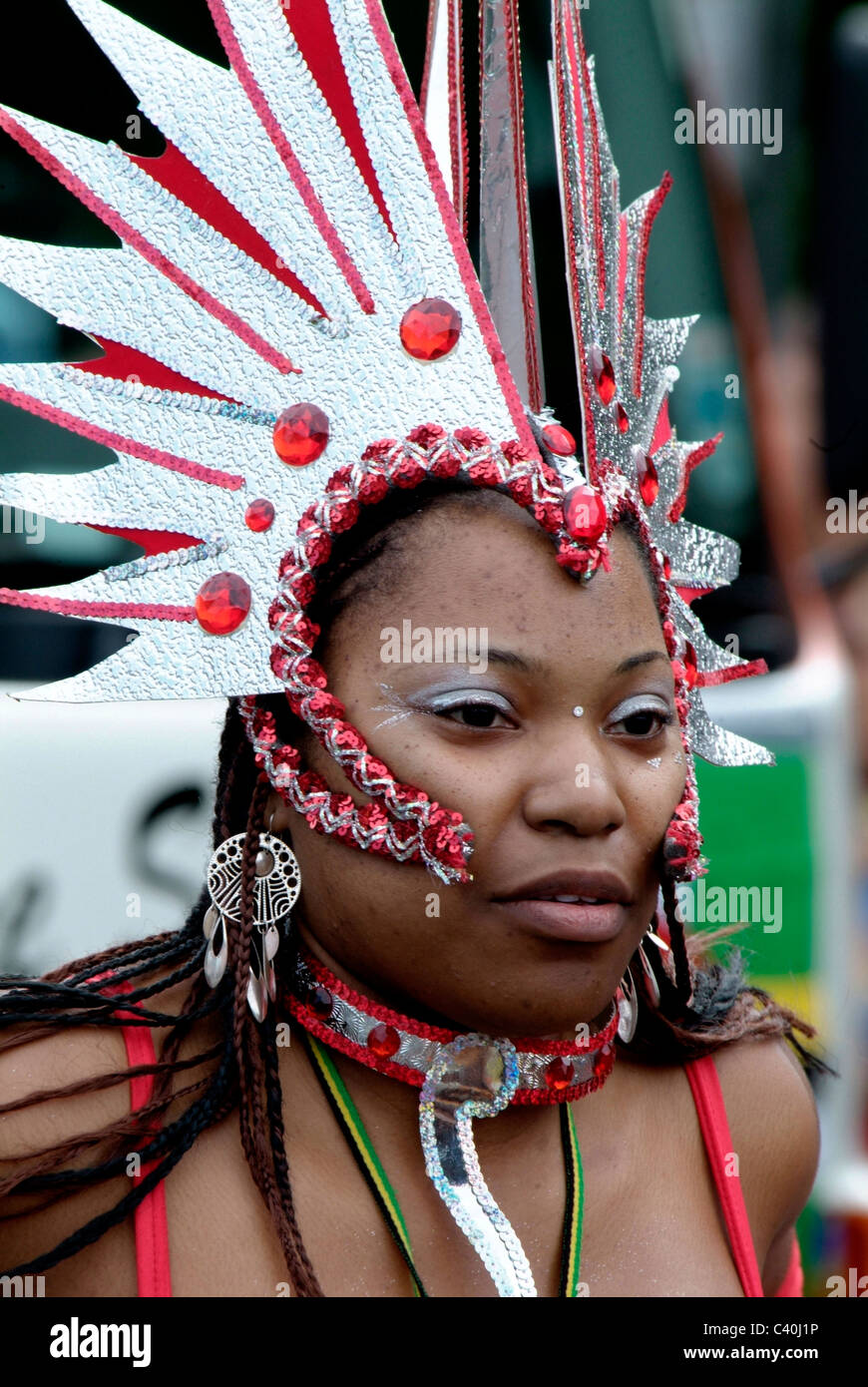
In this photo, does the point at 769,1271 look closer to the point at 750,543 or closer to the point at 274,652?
the point at 274,652

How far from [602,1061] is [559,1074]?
104 millimetres

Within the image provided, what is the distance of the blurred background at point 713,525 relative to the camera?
3676mm

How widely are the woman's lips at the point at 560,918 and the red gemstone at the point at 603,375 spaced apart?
0.71m

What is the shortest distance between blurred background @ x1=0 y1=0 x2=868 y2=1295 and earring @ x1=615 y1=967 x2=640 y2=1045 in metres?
0.70

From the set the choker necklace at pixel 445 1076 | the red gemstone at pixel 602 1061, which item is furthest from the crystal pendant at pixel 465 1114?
the red gemstone at pixel 602 1061

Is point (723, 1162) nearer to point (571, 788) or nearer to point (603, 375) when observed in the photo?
point (571, 788)

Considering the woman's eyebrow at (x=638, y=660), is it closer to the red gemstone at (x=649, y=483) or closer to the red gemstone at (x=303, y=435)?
the red gemstone at (x=649, y=483)

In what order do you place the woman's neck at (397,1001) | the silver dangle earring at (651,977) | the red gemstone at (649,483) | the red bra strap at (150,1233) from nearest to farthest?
the red bra strap at (150,1233) → the woman's neck at (397,1001) → the red gemstone at (649,483) → the silver dangle earring at (651,977)

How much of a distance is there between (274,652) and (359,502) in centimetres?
22

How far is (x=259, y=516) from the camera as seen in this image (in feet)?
6.49

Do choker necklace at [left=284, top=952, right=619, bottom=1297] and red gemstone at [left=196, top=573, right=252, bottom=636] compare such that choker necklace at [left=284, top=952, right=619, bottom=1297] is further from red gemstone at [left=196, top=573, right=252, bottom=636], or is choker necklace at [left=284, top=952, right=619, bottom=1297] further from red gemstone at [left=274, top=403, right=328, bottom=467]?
red gemstone at [left=274, top=403, right=328, bottom=467]

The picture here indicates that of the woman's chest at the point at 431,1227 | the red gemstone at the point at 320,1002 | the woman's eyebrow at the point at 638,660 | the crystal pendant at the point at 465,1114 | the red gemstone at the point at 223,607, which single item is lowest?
the woman's chest at the point at 431,1227

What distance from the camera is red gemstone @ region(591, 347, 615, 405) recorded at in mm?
2066
